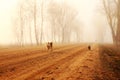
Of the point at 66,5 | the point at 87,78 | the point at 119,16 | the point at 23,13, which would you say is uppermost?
the point at 66,5

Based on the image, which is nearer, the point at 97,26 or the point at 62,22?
the point at 62,22

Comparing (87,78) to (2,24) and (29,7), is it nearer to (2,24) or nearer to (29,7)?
(29,7)

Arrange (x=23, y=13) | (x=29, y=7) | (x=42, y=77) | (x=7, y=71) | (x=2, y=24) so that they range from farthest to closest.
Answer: (x=2, y=24), (x=23, y=13), (x=29, y=7), (x=7, y=71), (x=42, y=77)

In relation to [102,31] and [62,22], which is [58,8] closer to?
[62,22]

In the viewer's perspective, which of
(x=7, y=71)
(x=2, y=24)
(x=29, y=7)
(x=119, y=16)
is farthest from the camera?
(x=2, y=24)

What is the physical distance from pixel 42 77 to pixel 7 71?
2.54 metres

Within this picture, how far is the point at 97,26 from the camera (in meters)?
140

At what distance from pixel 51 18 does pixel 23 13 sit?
15.9 meters

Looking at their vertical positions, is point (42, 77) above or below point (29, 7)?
below

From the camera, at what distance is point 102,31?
13625 centimetres

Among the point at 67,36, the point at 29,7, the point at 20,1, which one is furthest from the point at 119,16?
the point at 67,36

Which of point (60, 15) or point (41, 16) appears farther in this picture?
point (60, 15)

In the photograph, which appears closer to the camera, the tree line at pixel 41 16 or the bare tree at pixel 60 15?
the tree line at pixel 41 16

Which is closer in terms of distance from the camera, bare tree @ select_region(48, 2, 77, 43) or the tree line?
the tree line
